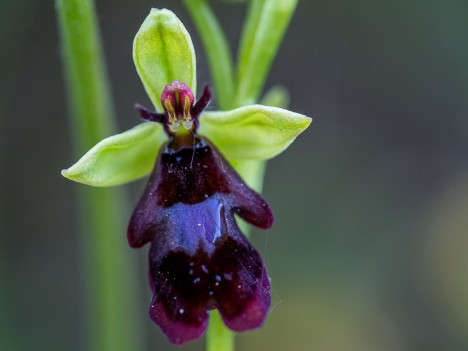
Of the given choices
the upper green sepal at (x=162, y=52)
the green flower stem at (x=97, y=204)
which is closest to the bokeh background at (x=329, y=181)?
the green flower stem at (x=97, y=204)

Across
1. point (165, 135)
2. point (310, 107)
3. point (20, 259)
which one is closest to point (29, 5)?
point (20, 259)

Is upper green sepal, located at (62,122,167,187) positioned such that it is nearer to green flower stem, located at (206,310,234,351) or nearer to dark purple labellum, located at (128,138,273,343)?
dark purple labellum, located at (128,138,273,343)

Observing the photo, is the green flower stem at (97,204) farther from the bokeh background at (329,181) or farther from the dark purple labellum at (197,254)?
the bokeh background at (329,181)

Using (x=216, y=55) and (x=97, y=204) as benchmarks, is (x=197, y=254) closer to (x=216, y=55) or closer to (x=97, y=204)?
(x=216, y=55)

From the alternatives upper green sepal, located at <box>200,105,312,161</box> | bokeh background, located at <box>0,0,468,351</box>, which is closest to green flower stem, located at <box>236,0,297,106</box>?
upper green sepal, located at <box>200,105,312,161</box>

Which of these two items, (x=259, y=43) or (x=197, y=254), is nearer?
(x=197, y=254)

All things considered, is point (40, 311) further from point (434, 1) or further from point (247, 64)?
point (434, 1)

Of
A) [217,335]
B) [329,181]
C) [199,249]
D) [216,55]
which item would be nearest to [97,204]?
[216,55]
